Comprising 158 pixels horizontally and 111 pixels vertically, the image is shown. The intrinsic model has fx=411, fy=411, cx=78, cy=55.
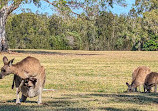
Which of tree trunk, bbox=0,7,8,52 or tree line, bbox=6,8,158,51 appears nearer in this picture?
tree trunk, bbox=0,7,8,52

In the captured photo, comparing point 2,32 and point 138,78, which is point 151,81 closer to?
point 138,78

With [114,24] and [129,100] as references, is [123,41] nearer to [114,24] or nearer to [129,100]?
[114,24]

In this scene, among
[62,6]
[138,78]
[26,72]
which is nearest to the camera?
[26,72]

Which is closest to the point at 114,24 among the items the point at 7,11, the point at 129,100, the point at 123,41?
the point at 123,41

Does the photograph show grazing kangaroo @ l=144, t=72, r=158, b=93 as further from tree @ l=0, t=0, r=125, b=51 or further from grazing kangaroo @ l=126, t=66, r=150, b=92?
tree @ l=0, t=0, r=125, b=51

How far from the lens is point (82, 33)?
238 ft

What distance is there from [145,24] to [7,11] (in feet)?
133

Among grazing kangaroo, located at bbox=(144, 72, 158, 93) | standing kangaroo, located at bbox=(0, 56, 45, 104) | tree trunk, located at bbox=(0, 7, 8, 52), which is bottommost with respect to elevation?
grazing kangaroo, located at bbox=(144, 72, 158, 93)

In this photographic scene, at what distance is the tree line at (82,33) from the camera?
221ft

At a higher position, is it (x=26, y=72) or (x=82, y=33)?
(x=82, y=33)

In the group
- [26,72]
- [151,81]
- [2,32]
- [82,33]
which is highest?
[82,33]

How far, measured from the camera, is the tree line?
2648 inches

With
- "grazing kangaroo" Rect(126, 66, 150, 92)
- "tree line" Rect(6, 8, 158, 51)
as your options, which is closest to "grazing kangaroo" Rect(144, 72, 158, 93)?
"grazing kangaroo" Rect(126, 66, 150, 92)

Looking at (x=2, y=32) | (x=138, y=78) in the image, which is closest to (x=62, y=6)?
(x=2, y=32)
